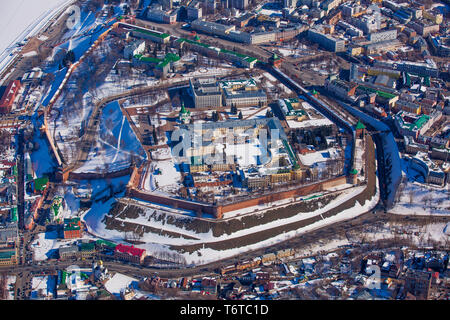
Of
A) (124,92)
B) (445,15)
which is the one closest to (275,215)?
(124,92)

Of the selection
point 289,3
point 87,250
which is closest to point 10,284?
point 87,250

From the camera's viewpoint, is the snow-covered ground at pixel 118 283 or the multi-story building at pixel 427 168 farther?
the multi-story building at pixel 427 168

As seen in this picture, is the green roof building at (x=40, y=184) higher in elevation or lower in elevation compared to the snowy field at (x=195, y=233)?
higher

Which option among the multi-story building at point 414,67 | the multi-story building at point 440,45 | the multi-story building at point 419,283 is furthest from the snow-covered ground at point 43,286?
the multi-story building at point 440,45

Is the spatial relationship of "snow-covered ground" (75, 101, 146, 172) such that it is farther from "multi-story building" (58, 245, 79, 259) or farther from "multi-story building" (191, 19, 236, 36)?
"multi-story building" (191, 19, 236, 36)

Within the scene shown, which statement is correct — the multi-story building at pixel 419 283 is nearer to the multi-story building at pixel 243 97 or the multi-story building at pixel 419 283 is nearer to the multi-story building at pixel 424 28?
the multi-story building at pixel 243 97

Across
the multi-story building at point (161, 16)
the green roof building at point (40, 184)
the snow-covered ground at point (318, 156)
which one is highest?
the multi-story building at point (161, 16)

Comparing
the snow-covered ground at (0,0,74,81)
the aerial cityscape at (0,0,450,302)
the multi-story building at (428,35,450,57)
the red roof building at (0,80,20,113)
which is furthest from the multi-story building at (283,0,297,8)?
the red roof building at (0,80,20,113)
